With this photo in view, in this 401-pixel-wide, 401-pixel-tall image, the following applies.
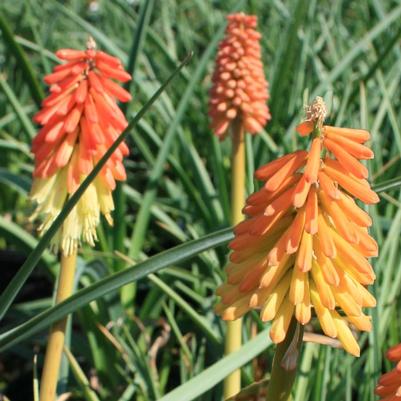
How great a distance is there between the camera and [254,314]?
272 centimetres

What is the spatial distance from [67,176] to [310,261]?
0.84 m

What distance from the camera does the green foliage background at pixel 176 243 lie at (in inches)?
98.3

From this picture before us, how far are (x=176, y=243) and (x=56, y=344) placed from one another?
76.8 inches

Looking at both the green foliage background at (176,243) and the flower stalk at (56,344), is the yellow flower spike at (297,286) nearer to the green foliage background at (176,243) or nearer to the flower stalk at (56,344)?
the green foliage background at (176,243)

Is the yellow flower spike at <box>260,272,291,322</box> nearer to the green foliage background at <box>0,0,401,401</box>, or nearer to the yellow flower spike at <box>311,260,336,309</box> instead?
the yellow flower spike at <box>311,260,336,309</box>

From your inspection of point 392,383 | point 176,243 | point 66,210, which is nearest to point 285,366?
point 392,383

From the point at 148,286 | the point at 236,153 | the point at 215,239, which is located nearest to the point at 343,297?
the point at 215,239

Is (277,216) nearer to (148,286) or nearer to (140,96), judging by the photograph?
(148,286)

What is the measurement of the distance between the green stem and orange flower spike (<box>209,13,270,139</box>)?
4.45 ft

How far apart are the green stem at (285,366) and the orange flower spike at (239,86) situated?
136cm

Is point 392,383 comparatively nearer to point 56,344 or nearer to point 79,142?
point 56,344

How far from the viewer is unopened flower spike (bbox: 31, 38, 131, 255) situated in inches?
86.4

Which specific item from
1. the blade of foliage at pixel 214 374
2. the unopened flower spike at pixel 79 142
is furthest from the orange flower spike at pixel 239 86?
the blade of foliage at pixel 214 374

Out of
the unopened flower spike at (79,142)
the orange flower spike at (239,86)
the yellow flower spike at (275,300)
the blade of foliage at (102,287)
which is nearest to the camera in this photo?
the yellow flower spike at (275,300)
